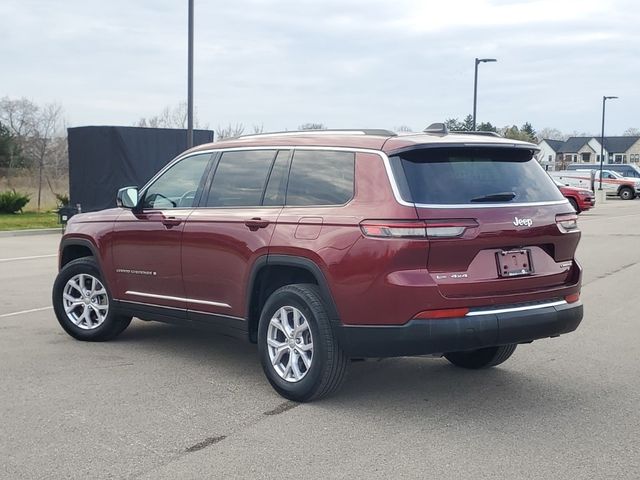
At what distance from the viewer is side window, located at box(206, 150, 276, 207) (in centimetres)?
616

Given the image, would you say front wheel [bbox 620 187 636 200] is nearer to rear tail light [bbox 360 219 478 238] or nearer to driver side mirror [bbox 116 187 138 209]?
driver side mirror [bbox 116 187 138 209]

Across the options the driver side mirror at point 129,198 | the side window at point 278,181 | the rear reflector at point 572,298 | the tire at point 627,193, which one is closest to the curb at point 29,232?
the driver side mirror at point 129,198

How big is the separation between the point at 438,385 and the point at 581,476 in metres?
1.94

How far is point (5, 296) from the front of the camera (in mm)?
10523

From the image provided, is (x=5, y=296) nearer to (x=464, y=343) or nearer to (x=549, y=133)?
(x=464, y=343)

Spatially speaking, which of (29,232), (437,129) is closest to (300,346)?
(437,129)

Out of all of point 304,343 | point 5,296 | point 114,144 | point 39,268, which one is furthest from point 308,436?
point 114,144

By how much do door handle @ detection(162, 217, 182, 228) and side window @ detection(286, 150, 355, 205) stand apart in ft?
3.77

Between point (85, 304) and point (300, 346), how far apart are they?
113 inches

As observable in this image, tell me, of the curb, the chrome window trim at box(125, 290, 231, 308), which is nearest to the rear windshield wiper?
the chrome window trim at box(125, 290, 231, 308)

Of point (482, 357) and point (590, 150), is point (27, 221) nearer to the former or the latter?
point (482, 357)

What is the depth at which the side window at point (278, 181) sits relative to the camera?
5953 millimetres

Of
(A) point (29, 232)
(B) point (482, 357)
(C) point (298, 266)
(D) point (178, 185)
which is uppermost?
(D) point (178, 185)

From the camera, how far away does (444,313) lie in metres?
5.09
